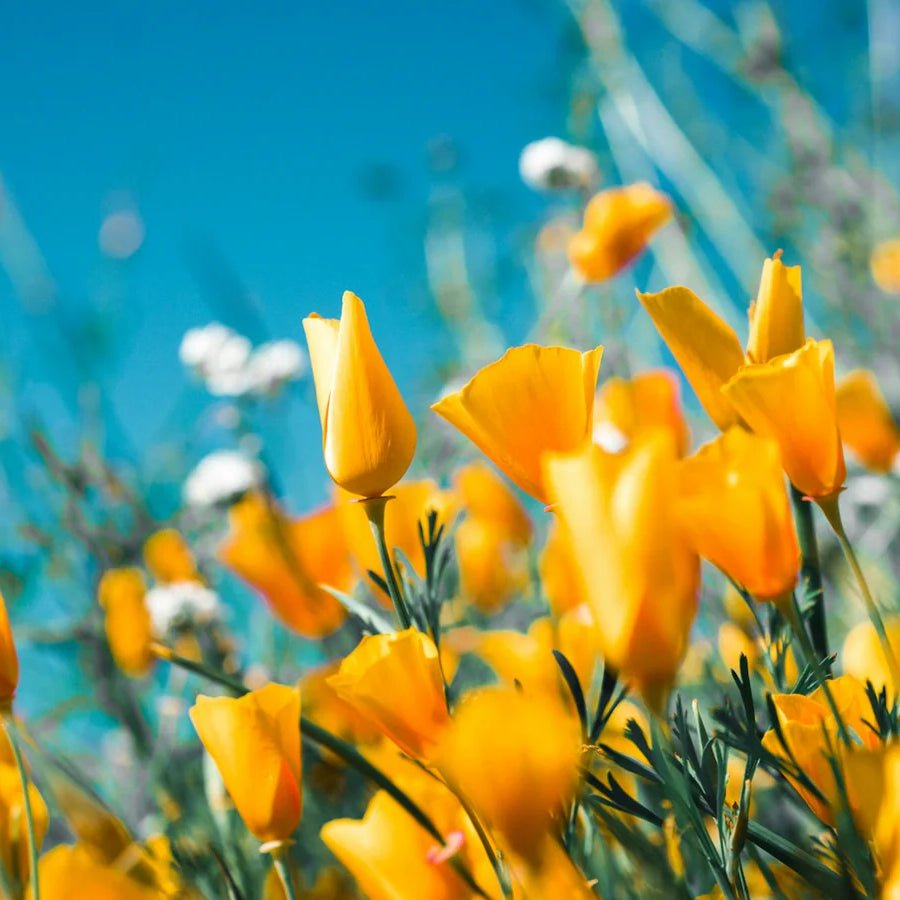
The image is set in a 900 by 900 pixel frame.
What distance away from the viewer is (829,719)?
1.21 feet

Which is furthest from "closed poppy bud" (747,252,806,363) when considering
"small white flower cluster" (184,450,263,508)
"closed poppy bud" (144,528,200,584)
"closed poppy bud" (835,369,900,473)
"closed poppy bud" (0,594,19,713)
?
"closed poppy bud" (144,528,200,584)

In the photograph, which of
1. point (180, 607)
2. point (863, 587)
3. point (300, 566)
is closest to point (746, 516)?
point (863, 587)

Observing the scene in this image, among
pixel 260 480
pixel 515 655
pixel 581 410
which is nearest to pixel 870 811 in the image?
pixel 581 410

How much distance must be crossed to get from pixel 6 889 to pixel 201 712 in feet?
0.44

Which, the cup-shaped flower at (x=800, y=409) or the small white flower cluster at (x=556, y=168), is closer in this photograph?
the cup-shaped flower at (x=800, y=409)

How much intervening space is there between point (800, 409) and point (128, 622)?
85 cm

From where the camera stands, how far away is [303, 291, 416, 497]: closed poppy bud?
0.42 m

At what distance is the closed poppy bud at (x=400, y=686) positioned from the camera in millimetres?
354

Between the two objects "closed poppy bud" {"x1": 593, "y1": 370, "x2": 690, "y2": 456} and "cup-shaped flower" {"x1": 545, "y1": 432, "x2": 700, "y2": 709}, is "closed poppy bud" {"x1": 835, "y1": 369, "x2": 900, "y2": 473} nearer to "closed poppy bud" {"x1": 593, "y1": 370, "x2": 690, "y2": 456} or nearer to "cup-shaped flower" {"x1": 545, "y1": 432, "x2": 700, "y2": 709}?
"closed poppy bud" {"x1": 593, "y1": 370, "x2": 690, "y2": 456}

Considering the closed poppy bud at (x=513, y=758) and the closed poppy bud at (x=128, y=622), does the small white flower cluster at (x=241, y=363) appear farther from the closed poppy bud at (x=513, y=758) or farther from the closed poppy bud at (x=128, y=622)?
the closed poppy bud at (x=513, y=758)

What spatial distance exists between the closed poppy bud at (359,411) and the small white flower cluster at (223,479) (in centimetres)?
77

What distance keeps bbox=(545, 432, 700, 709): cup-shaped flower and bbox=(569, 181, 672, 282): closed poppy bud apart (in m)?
0.82

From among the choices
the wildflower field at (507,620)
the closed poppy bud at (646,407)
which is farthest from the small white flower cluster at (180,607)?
the closed poppy bud at (646,407)

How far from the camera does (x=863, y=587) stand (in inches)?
13.4
